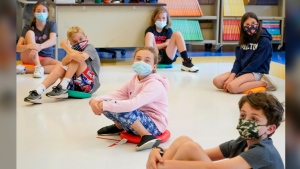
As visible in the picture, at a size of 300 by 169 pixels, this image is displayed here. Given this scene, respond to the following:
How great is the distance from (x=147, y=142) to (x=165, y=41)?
3.47m

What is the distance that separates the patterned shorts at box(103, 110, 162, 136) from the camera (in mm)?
2719

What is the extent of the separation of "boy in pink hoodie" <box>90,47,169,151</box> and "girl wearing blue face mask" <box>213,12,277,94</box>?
67.9 inches

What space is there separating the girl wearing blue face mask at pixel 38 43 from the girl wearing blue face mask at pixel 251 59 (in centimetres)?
215

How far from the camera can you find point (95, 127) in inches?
131

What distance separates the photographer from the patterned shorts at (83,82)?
412cm

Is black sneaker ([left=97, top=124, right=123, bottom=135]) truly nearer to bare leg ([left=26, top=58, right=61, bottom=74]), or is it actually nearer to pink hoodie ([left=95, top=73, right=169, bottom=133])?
pink hoodie ([left=95, top=73, right=169, bottom=133])

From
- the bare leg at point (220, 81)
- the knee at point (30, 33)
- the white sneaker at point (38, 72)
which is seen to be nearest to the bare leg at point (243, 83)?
the bare leg at point (220, 81)

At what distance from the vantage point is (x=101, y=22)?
21.0ft

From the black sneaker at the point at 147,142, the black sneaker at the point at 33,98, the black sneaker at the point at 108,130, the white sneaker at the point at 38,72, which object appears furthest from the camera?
the white sneaker at the point at 38,72

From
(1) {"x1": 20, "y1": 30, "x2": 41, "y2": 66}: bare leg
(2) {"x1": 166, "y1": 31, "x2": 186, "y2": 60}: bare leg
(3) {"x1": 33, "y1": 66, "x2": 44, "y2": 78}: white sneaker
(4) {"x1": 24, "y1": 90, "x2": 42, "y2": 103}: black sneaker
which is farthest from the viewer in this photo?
(2) {"x1": 166, "y1": 31, "x2": 186, "y2": 60}: bare leg

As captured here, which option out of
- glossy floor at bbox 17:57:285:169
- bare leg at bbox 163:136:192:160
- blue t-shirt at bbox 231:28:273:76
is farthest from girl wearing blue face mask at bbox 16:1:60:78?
bare leg at bbox 163:136:192:160

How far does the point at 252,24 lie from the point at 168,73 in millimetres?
1614

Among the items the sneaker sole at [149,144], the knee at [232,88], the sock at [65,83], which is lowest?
the sneaker sole at [149,144]

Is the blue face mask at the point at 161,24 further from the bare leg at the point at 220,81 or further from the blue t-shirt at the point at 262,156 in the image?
the blue t-shirt at the point at 262,156
